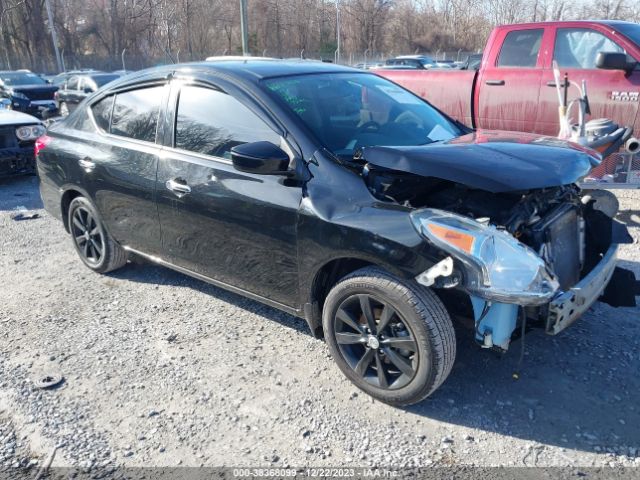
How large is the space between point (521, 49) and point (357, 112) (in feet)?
13.3

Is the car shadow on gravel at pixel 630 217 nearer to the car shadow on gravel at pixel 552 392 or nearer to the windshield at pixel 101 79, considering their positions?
the car shadow on gravel at pixel 552 392

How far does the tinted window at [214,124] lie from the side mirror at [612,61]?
4.28m

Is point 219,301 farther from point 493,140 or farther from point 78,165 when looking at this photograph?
point 493,140

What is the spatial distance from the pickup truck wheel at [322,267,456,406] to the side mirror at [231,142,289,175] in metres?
0.73

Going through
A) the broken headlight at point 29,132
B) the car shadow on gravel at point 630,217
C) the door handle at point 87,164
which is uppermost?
the door handle at point 87,164

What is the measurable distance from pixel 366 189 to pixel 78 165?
2832mm

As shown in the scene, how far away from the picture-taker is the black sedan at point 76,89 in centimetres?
1728

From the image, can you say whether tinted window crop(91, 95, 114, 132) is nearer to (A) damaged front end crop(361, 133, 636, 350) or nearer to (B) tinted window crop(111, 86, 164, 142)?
(B) tinted window crop(111, 86, 164, 142)

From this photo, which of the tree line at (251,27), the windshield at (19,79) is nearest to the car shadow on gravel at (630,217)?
the windshield at (19,79)

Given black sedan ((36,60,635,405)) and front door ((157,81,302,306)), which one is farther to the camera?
front door ((157,81,302,306))

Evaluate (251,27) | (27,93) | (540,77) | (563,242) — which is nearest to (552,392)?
(563,242)

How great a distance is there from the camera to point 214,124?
3.58 meters

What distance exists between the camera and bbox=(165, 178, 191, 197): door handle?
12.0 feet

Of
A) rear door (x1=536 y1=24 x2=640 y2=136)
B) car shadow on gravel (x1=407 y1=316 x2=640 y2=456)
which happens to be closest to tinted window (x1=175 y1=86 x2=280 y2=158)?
car shadow on gravel (x1=407 y1=316 x2=640 y2=456)
